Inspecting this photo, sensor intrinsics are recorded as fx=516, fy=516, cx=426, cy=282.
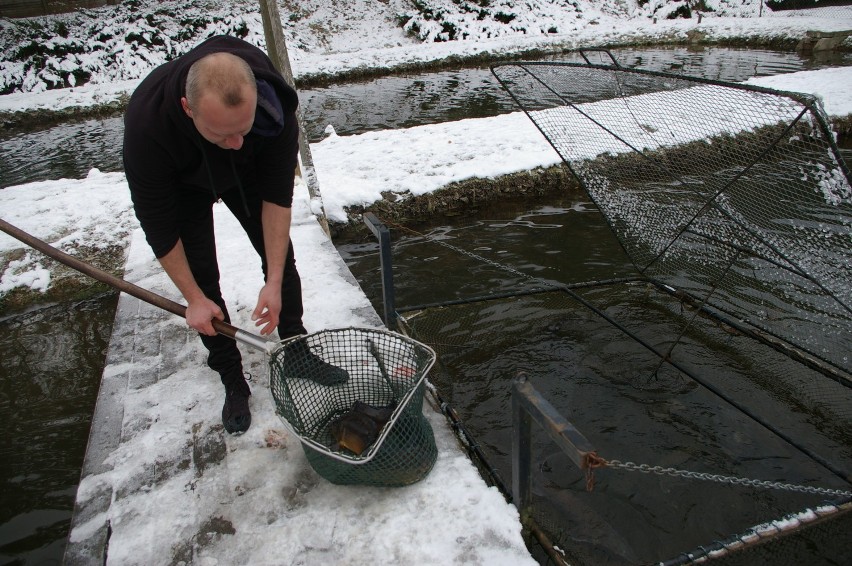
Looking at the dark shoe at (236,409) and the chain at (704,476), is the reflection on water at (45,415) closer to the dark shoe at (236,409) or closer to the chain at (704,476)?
the dark shoe at (236,409)

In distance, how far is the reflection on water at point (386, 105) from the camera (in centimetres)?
991

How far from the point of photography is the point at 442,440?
8.00 feet

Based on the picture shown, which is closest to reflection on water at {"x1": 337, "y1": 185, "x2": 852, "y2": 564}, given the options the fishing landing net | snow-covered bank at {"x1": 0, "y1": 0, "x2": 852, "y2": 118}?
the fishing landing net

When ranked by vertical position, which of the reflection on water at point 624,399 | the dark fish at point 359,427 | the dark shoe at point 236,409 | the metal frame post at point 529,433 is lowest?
the reflection on water at point 624,399

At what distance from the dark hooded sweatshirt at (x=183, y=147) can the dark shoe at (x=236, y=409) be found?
0.84 meters

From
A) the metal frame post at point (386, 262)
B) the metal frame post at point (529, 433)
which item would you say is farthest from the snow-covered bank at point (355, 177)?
the metal frame post at point (529, 433)

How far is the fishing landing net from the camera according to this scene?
206cm

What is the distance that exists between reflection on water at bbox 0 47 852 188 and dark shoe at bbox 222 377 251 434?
8.25m

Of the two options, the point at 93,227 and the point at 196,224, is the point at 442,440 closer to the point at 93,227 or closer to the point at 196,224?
the point at 196,224

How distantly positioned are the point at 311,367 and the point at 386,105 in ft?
35.7

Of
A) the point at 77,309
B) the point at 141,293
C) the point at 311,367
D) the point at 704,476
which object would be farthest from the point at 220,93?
the point at 77,309

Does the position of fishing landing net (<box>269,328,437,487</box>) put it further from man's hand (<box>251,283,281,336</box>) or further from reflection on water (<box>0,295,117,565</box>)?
reflection on water (<box>0,295,117,565</box>)

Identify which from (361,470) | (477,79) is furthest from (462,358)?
(477,79)

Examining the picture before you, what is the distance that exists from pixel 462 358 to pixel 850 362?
8.16 feet
